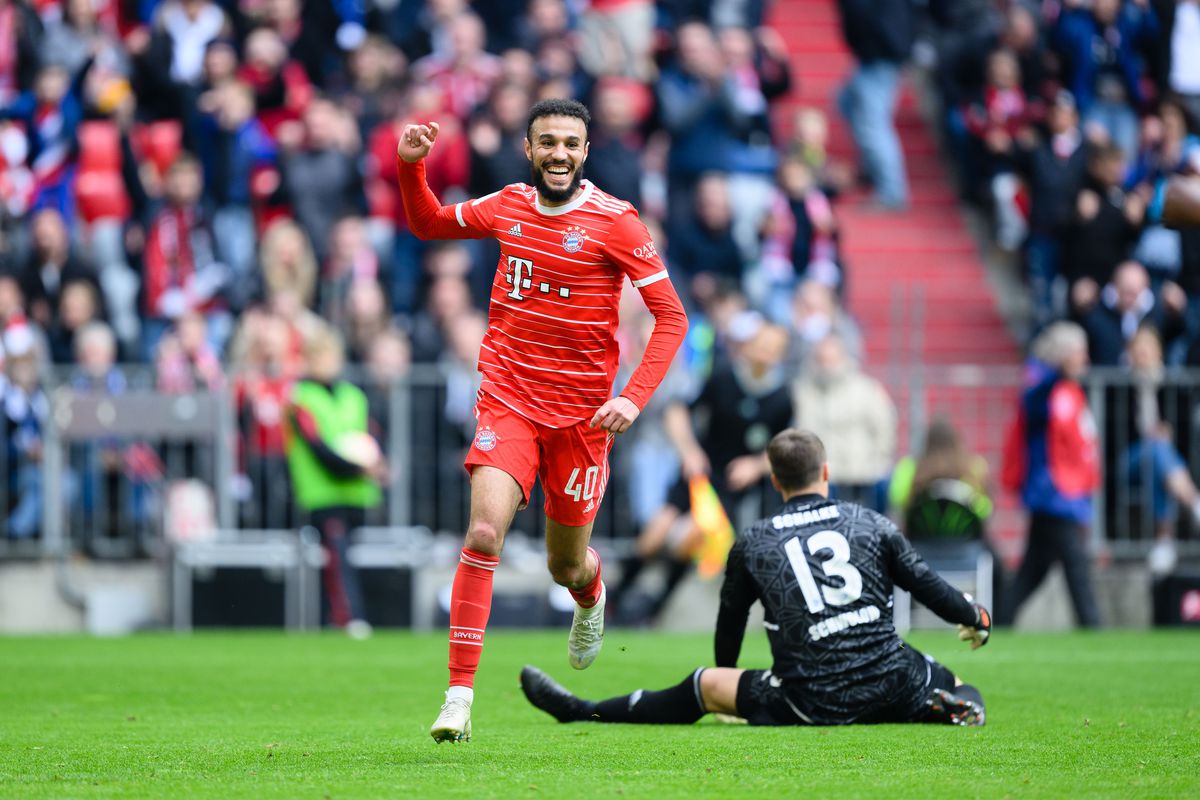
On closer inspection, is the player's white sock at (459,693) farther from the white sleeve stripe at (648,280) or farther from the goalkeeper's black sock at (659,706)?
the white sleeve stripe at (648,280)

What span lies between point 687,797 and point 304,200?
13.0 m

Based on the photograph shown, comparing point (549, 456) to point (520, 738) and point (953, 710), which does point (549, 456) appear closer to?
point (520, 738)

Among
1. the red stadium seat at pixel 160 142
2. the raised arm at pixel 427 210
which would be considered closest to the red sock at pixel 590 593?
the raised arm at pixel 427 210

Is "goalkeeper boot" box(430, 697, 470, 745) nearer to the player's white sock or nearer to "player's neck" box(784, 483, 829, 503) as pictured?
the player's white sock

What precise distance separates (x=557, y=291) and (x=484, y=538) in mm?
1097

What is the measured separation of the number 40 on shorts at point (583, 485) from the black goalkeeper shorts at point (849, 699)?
3.42ft

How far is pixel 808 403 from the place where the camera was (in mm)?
16500

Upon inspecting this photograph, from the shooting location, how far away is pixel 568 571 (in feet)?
28.7

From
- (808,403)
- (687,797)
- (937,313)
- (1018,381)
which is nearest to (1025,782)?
(687,797)

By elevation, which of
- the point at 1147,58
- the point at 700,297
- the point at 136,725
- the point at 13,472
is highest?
the point at 1147,58

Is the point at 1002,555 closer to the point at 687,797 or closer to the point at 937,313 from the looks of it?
the point at 937,313

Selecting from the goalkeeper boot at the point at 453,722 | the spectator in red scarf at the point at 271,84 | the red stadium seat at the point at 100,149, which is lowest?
the goalkeeper boot at the point at 453,722

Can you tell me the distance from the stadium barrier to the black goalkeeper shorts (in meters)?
8.27

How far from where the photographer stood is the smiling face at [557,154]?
8.17 meters
